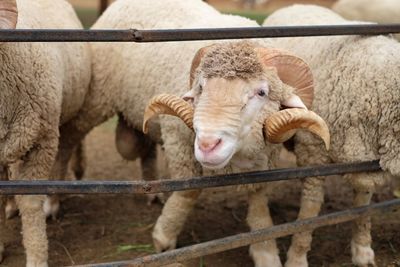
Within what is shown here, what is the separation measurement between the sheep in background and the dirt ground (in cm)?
170

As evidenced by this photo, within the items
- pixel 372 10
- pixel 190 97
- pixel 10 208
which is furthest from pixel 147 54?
pixel 372 10

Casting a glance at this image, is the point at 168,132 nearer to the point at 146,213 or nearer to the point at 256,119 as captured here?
the point at 256,119

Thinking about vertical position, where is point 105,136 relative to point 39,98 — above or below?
below

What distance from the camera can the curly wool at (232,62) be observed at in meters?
3.38

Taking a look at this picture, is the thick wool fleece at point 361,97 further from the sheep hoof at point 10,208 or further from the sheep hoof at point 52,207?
the sheep hoof at point 10,208

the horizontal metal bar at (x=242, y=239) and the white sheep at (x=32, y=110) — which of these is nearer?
the horizontal metal bar at (x=242, y=239)

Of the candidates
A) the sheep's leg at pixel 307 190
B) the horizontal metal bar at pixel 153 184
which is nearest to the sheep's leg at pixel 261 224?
the sheep's leg at pixel 307 190

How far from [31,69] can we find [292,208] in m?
2.95

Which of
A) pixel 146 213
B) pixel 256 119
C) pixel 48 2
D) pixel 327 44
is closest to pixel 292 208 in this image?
pixel 146 213

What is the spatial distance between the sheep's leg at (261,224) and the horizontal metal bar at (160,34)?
1.22 m

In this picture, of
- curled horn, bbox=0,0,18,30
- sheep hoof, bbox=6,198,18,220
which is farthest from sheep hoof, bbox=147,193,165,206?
curled horn, bbox=0,0,18,30

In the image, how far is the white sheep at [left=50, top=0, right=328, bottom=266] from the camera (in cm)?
328

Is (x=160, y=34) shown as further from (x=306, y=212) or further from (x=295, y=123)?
(x=306, y=212)

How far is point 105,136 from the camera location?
8109 millimetres
